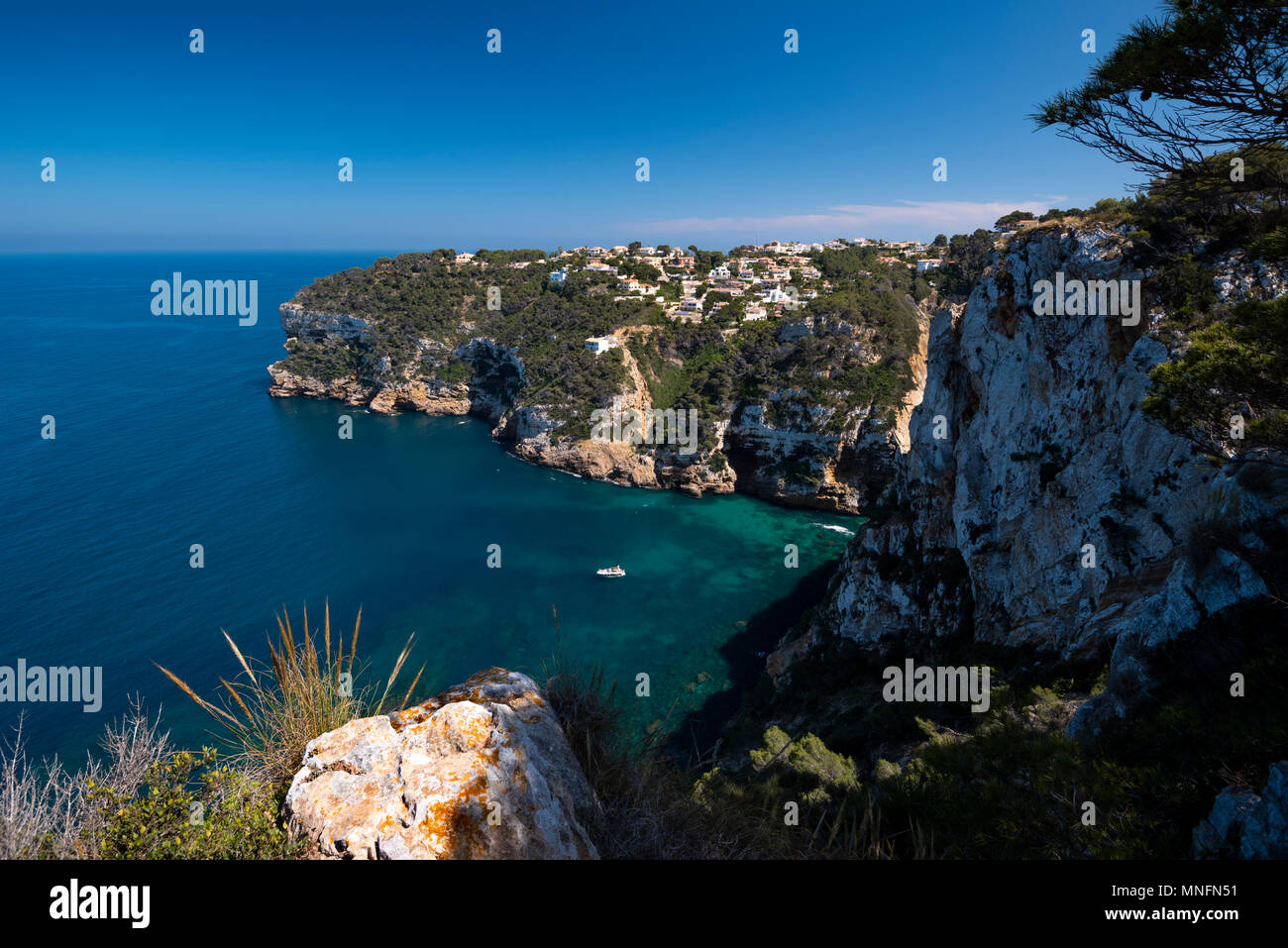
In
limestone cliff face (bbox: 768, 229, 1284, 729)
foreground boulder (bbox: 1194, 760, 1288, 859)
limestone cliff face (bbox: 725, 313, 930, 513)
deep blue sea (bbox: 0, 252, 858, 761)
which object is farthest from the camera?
limestone cliff face (bbox: 725, 313, 930, 513)

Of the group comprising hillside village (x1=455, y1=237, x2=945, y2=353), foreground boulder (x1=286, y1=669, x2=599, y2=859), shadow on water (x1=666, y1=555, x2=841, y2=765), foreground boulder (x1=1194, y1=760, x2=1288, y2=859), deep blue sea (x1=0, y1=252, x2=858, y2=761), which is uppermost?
hillside village (x1=455, y1=237, x2=945, y2=353)

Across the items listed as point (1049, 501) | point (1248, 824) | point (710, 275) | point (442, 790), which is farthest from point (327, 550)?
point (710, 275)

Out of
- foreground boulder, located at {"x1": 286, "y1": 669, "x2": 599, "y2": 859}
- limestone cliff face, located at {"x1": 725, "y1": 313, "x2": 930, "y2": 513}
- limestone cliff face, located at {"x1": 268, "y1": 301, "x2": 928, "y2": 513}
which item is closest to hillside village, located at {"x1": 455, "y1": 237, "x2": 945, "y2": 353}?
limestone cliff face, located at {"x1": 268, "y1": 301, "x2": 928, "y2": 513}

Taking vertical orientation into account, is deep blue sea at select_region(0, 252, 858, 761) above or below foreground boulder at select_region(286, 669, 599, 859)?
below

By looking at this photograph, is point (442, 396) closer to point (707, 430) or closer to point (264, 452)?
point (264, 452)

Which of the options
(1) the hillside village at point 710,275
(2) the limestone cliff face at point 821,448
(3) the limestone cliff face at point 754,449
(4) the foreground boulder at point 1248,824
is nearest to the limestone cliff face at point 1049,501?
(4) the foreground boulder at point 1248,824

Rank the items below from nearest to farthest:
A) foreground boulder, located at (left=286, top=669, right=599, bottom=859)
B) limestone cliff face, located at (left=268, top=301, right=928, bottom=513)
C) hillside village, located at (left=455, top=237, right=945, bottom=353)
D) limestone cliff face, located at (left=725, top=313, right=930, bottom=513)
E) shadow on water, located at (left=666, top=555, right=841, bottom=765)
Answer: foreground boulder, located at (left=286, top=669, right=599, bottom=859) → shadow on water, located at (left=666, top=555, right=841, bottom=765) → limestone cliff face, located at (left=725, top=313, right=930, bottom=513) → limestone cliff face, located at (left=268, top=301, right=928, bottom=513) → hillside village, located at (left=455, top=237, right=945, bottom=353)

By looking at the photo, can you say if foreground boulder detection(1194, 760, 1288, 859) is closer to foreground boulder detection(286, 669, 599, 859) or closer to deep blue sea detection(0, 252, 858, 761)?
foreground boulder detection(286, 669, 599, 859)
